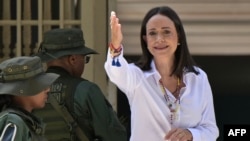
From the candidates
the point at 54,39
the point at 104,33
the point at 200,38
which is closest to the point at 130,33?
the point at 104,33

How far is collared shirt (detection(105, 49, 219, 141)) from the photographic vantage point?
2.81 m

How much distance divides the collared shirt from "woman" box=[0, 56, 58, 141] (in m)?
0.34

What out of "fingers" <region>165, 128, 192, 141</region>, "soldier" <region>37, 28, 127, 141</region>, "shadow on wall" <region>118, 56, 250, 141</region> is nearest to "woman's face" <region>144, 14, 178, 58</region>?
"fingers" <region>165, 128, 192, 141</region>

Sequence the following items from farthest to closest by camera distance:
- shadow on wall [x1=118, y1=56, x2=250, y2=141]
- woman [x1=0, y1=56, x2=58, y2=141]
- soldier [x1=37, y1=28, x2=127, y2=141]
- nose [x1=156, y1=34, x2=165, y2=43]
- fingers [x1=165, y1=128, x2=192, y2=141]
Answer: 1. shadow on wall [x1=118, y1=56, x2=250, y2=141]
2. soldier [x1=37, y1=28, x2=127, y2=141]
3. nose [x1=156, y1=34, x2=165, y2=43]
4. fingers [x1=165, y1=128, x2=192, y2=141]
5. woman [x1=0, y1=56, x2=58, y2=141]

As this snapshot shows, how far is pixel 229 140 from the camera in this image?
19.6 ft

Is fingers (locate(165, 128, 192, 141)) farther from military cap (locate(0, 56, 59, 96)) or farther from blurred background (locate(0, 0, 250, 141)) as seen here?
blurred background (locate(0, 0, 250, 141))

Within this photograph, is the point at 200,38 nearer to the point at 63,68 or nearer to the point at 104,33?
the point at 104,33

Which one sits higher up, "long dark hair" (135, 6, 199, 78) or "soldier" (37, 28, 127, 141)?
"long dark hair" (135, 6, 199, 78)

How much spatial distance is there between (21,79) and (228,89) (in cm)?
476

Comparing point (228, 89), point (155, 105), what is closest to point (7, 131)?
point (155, 105)

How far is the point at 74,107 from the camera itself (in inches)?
136

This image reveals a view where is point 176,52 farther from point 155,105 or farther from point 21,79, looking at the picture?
point 21,79

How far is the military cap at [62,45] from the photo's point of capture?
3666mm

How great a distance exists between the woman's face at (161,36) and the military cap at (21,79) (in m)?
0.55
